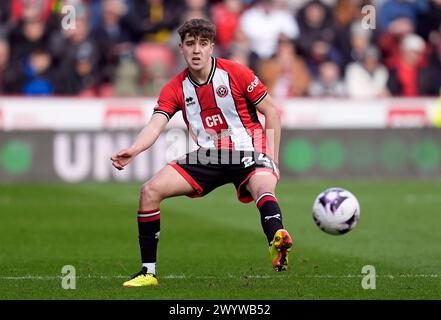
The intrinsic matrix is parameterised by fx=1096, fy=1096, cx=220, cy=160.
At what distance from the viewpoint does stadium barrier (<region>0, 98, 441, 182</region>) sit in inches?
775

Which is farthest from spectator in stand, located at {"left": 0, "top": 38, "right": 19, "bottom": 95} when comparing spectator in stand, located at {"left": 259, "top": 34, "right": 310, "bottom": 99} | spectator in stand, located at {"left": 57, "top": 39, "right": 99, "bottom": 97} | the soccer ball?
the soccer ball

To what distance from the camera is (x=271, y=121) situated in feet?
29.7

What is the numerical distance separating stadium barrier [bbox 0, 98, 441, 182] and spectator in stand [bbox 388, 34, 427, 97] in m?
1.64

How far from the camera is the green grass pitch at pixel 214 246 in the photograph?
336 inches

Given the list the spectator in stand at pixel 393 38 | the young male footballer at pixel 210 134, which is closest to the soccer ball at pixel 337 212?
the young male footballer at pixel 210 134

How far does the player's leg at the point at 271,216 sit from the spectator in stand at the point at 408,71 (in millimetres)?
13883

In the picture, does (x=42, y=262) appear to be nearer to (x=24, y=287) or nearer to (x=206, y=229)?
(x=24, y=287)

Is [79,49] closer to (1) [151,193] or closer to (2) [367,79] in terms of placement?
(2) [367,79]

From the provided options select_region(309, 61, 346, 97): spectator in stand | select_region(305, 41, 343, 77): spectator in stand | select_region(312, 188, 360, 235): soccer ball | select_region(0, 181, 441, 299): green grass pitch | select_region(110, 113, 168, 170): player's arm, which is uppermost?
select_region(305, 41, 343, 77): spectator in stand

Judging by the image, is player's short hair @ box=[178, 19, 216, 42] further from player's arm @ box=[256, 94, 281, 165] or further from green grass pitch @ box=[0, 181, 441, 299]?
green grass pitch @ box=[0, 181, 441, 299]

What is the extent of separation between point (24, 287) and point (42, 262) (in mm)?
1780

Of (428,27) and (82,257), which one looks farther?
(428,27)

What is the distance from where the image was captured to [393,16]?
919 inches
